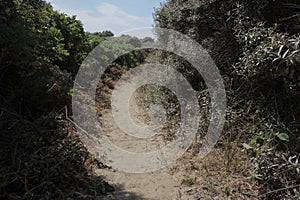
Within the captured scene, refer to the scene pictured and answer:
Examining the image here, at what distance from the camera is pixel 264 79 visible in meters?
3.34

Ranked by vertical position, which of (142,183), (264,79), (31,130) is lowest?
(142,183)

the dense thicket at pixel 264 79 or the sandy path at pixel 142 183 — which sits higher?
the dense thicket at pixel 264 79

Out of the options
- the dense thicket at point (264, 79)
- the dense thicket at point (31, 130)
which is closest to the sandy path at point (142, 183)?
the dense thicket at point (31, 130)

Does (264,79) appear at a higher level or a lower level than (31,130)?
higher

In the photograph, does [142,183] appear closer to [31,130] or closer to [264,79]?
[31,130]

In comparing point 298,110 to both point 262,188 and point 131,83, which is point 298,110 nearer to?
point 262,188

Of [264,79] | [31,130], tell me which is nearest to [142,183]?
[31,130]

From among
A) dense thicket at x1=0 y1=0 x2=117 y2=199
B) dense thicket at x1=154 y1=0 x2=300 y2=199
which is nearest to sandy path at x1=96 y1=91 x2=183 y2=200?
dense thicket at x1=0 y1=0 x2=117 y2=199

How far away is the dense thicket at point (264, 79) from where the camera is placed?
8.46 feet

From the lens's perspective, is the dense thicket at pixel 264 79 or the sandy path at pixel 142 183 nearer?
the dense thicket at pixel 264 79

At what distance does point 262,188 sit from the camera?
2.55 metres

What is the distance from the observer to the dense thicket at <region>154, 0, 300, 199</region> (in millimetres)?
2578

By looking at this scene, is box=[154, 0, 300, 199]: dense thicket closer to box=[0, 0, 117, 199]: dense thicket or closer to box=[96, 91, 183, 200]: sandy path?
box=[96, 91, 183, 200]: sandy path

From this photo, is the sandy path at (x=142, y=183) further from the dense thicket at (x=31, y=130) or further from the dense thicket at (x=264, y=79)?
the dense thicket at (x=264, y=79)
